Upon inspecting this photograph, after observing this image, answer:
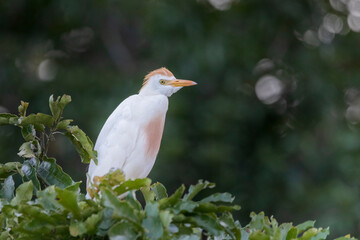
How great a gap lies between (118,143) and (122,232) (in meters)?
1.35

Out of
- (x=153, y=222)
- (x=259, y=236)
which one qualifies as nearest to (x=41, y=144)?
(x=153, y=222)

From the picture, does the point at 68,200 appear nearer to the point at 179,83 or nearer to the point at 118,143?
the point at 118,143

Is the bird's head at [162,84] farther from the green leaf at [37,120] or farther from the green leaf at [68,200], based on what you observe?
the green leaf at [68,200]

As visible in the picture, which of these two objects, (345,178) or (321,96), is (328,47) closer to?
(321,96)

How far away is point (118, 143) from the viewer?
3016mm

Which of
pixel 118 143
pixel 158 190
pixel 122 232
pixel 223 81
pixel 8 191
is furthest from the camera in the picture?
pixel 223 81

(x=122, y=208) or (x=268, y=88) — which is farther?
(x=268, y=88)

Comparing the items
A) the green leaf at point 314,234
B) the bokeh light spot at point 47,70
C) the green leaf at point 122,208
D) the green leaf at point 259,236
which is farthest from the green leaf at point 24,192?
the bokeh light spot at point 47,70

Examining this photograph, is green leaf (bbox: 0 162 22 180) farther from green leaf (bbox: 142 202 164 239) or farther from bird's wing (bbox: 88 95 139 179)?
bird's wing (bbox: 88 95 139 179)

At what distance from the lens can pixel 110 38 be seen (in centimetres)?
798

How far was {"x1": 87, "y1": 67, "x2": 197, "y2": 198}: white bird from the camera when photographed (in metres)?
3.02

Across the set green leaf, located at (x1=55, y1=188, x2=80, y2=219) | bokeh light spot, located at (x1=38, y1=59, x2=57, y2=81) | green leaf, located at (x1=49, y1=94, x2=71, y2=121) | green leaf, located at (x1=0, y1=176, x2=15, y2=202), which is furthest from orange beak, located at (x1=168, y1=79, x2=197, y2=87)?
bokeh light spot, located at (x1=38, y1=59, x2=57, y2=81)

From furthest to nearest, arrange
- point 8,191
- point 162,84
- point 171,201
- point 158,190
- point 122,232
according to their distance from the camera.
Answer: point 162,84, point 158,190, point 8,191, point 171,201, point 122,232

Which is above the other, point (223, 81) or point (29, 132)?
point (223, 81)
